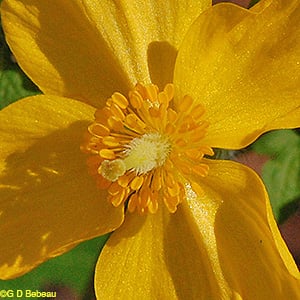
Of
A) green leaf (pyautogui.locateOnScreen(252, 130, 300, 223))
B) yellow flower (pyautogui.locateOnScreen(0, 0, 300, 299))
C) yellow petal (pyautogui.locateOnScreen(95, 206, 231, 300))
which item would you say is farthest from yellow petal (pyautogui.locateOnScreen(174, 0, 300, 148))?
green leaf (pyautogui.locateOnScreen(252, 130, 300, 223))

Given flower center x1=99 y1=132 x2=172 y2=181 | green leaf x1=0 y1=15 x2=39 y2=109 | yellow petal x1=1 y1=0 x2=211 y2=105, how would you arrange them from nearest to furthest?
flower center x1=99 y1=132 x2=172 y2=181, yellow petal x1=1 y1=0 x2=211 y2=105, green leaf x1=0 y1=15 x2=39 y2=109

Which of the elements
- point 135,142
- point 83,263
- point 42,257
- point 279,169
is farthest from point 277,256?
point 83,263

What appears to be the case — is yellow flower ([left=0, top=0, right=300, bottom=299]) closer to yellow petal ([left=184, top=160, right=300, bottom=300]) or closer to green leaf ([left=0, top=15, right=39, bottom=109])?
yellow petal ([left=184, top=160, right=300, bottom=300])

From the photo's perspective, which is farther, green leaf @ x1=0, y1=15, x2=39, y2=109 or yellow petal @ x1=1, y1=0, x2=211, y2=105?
green leaf @ x1=0, y1=15, x2=39, y2=109

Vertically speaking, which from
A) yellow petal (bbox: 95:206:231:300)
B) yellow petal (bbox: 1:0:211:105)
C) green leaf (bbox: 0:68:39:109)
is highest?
yellow petal (bbox: 1:0:211:105)

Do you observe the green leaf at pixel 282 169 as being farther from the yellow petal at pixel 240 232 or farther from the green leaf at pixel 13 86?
the green leaf at pixel 13 86

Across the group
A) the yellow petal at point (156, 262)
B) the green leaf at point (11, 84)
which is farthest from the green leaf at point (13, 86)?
the yellow petal at point (156, 262)

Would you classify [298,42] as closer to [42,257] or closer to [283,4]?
[283,4]
